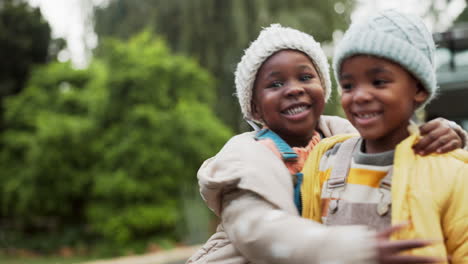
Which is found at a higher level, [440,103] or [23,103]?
[23,103]

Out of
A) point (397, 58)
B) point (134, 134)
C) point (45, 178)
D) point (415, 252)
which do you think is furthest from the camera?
point (45, 178)

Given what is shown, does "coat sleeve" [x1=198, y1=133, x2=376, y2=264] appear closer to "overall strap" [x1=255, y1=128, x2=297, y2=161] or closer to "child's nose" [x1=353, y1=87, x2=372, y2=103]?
"overall strap" [x1=255, y1=128, x2=297, y2=161]

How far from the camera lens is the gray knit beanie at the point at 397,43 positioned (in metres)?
1.48

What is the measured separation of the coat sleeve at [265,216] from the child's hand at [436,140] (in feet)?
1.13

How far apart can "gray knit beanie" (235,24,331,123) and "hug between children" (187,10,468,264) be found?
0.14 meters

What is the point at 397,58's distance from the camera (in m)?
1.48

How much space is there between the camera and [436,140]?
152 centimetres

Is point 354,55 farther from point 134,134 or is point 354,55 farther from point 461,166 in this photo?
point 134,134

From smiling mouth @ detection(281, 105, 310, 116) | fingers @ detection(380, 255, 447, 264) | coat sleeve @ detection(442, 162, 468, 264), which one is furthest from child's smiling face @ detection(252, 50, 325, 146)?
fingers @ detection(380, 255, 447, 264)

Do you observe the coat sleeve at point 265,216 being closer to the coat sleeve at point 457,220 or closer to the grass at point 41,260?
the coat sleeve at point 457,220

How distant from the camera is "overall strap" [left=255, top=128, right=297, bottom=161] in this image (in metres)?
1.77

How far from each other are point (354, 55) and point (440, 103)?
468 centimetres

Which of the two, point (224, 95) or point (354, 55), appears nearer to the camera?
point (354, 55)

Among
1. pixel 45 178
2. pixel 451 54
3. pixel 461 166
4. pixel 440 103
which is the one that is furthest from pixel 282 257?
pixel 45 178
